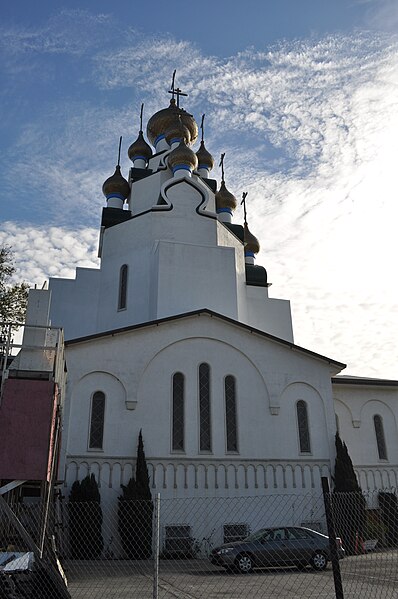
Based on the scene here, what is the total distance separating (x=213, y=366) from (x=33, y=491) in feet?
24.2

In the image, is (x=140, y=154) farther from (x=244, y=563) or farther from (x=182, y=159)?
(x=244, y=563)

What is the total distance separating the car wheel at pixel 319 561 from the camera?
13.0 m

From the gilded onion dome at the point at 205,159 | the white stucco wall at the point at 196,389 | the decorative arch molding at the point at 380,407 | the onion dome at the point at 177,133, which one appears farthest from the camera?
the gilded onion dome at the point at 205,159

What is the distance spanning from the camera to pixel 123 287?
936 inches

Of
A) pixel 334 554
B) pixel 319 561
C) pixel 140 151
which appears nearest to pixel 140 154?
pixel 140 151

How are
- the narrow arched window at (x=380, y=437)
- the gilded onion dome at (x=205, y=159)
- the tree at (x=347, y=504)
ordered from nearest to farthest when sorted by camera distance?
1. the tree at (x=347, y=504)
2. the narrow arched window at (x=380, y=437)
3. the gilded onion dome at (x=205, y=159)

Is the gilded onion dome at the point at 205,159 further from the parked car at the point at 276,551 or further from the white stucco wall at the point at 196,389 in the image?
the parked car at the point at 276,551

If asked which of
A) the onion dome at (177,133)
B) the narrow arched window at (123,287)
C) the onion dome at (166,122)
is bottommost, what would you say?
the narrow arched window at (123,287)

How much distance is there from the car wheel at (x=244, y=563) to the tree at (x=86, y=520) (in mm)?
4690

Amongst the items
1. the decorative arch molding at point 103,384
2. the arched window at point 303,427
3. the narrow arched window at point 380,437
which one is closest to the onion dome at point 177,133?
the decorative arch molding at point 103,384

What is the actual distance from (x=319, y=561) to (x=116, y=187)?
825 inches

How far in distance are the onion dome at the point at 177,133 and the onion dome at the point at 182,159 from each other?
5.78ft

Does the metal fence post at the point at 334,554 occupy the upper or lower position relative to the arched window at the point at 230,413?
lower

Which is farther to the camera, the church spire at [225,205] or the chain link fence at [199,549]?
the church spire at [225,205]
